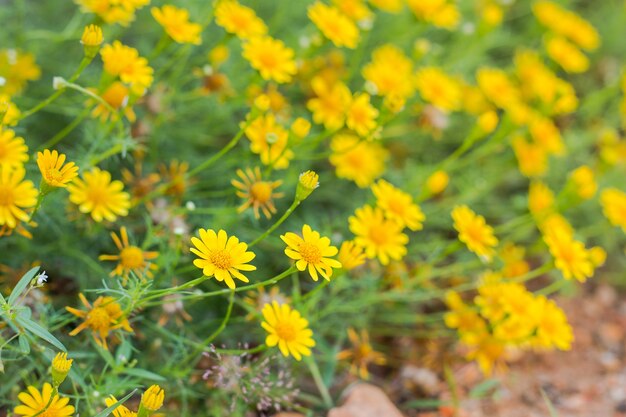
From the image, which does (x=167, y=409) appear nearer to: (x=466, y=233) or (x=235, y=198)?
(x=235, y=198)

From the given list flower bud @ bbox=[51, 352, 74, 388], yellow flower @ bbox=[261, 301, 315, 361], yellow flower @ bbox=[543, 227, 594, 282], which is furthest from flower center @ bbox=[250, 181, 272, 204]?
yellow flower @ bbox=[543, 227, 594, 282]

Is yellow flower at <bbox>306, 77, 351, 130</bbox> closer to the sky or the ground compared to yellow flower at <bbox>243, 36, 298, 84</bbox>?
closer to the ground

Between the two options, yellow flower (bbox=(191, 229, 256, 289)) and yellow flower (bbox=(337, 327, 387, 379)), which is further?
yellow flower (bbox=(337, 327, 387, 379))

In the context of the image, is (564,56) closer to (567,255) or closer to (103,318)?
(567,255)

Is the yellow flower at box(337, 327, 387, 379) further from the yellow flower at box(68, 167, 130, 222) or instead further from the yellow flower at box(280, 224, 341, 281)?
the yellow flower at box(68, 167, 130, 222)

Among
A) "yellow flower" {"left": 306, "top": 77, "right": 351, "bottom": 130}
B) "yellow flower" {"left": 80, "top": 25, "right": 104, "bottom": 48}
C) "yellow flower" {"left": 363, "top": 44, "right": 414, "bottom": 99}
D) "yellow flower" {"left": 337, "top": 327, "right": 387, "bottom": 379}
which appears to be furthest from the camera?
"yellow flower" {"left": 363, "top": 44, "right": 414, "bottom": 99}

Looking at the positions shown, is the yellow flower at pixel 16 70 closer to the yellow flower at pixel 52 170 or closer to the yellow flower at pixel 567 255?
the yellow flower at pixel 52 170

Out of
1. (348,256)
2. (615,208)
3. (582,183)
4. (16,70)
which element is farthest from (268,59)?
(615,208)
